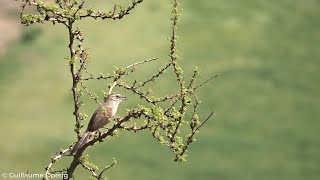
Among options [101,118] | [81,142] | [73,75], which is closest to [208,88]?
[101,118]

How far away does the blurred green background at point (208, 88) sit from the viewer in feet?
61.2

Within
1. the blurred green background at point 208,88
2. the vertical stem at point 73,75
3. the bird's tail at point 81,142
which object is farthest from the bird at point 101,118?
the blurred green background at point 208,88

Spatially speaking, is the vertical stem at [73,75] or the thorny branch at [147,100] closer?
the thorny branch at [147,100]

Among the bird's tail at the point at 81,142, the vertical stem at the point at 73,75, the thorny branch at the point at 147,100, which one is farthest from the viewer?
the bird's tail at the point at 81,142

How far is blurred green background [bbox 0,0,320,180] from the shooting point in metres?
18.6

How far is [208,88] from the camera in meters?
22.0

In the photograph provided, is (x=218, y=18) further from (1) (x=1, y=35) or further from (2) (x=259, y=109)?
(1) (x=1, y=35)

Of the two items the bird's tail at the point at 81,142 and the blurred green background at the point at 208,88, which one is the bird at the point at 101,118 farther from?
the blurred green background at the point at 208,88

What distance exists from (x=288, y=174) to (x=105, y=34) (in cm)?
897

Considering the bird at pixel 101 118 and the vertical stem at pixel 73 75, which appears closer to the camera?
the vertical stem at pixel 73 75

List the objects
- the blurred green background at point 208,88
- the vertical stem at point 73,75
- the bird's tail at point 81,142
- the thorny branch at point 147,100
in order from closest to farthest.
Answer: the thorny branch at point 147,100, the vertical stem at point 73,75, the bird's tail at point 81,142, the blurred green background at point 208,88

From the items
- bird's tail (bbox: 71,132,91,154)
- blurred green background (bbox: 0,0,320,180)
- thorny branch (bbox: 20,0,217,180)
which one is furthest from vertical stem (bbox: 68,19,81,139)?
blurred green background (bbox: 0,0,320,180)

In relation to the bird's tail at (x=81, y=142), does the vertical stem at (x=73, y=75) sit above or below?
above

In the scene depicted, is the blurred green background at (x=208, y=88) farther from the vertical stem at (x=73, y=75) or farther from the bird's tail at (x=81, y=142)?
the vertical stem at (x=73, y=75)
